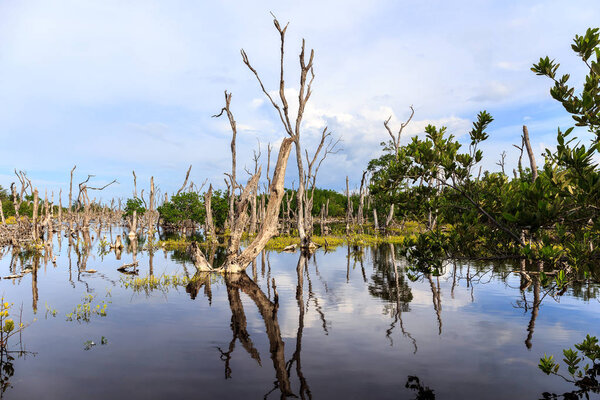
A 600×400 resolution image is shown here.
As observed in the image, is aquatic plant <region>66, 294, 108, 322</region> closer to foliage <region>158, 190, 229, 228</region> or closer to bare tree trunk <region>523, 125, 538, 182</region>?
bare tree trunk <region>523, 125, 538, 182</region>

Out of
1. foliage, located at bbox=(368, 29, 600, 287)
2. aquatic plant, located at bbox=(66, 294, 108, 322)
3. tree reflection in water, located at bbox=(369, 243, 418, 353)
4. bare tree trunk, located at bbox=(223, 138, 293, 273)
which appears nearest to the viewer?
foliage, located at bbox=(368, 29, 600, 287)

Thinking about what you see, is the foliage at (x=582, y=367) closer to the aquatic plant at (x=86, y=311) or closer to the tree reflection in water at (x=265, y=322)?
the tree reflection in water at (x=265, y=322)

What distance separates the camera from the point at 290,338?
8.57 metres

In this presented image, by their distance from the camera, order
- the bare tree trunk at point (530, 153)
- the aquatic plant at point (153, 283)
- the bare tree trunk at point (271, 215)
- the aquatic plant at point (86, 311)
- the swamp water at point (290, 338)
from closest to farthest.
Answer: the swamp water at point (290, 338) < the aquatic plant at point (86, 311) < the aquatic plant at point (153, 283) < the bare tree trunk at point (530, 153) < the bare tree trunk at point (271, 215)

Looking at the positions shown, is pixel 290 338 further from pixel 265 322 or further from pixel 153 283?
pixel 153 283

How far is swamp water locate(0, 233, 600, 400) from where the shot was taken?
20.3ft

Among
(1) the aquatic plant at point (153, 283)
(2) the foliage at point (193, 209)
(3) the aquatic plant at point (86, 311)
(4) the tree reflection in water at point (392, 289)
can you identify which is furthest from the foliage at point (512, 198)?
(2) the foliage at point (193, 209)

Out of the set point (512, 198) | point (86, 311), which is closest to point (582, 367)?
point (512, 198)

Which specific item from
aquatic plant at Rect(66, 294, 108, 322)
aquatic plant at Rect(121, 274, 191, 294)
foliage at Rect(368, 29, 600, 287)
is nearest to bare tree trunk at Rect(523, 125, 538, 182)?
foliage at Rect(368, 29, 600, 287)

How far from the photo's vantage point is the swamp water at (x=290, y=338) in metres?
6.18

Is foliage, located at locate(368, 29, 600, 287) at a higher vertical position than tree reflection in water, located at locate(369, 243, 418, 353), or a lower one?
higher

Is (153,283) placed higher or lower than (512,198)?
lower

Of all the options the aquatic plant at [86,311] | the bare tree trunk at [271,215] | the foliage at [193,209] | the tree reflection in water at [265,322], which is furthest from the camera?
the foliage at [193,209]

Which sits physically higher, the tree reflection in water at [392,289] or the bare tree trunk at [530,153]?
the bare tree trunk at [530,153]
